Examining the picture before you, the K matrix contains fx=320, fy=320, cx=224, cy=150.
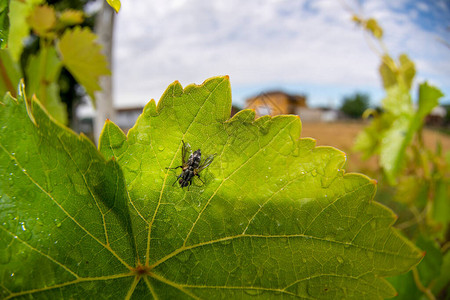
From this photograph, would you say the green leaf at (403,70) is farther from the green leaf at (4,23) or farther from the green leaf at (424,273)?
the green leaf at (4,23)

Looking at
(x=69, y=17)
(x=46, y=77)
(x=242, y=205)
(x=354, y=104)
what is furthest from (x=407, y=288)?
(x=354, y=104)

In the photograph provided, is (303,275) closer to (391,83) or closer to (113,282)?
(113,282)

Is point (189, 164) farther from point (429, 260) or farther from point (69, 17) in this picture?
point (69, 17)

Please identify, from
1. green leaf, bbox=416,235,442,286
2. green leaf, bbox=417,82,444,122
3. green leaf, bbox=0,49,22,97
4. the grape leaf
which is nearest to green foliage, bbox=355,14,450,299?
green leaf, bbox=417,82,444,122

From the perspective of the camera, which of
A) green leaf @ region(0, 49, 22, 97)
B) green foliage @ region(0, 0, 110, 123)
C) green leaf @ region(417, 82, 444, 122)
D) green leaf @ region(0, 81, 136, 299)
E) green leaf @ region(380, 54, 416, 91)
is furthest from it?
green leaf @ region(380, 54, 416, 91)

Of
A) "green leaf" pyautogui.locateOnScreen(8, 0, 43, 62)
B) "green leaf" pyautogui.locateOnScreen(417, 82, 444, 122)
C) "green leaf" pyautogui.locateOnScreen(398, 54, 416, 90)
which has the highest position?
"green leaf" pyautogui.locateOnScreen(8, 0, 43, 62)

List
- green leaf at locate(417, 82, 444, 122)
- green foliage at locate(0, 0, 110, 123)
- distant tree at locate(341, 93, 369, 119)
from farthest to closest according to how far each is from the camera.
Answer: distant tree at locate(341, 93, 369, 119) → green leaf at locate(417, 82, 444, 122) → green foliage at locate(0, 0, 110, 123)

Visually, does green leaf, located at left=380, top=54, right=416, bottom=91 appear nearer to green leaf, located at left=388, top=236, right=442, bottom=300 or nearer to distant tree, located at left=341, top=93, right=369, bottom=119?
green leaf, located at left=388, top=236, right=442, bottom=300

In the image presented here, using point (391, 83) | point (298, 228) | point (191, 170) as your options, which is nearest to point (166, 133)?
point (191, 170)
